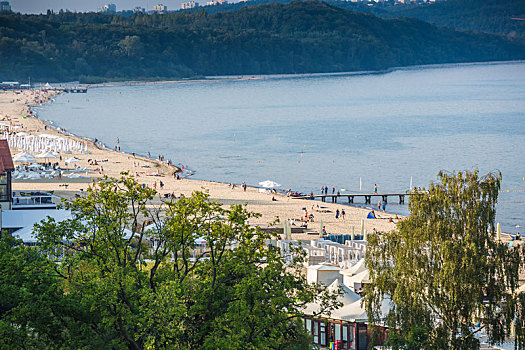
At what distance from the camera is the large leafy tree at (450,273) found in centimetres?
1491

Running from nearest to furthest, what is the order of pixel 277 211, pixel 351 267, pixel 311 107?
pixel 351 267 → pixel 277 211 → pixel 311 107

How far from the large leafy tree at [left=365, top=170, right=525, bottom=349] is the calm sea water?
96.9 ft

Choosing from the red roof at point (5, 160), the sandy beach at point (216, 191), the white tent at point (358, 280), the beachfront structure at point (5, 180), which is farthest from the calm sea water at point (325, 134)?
the beachfront structure at point (5, 180)

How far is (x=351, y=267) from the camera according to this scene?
22.4 m

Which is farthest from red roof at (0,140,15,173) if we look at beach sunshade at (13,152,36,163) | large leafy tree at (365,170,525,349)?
beach sunshade at (13,152,36,163)

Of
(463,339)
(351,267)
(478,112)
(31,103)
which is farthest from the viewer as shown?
(31,103)

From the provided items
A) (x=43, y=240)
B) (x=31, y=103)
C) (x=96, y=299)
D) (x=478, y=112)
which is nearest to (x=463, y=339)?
(x=96, y=299)

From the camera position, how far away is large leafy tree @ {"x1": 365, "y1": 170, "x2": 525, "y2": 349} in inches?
587

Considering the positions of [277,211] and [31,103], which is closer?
[277,211]

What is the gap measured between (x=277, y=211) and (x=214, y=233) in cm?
3346

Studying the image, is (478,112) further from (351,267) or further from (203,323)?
(203,323)

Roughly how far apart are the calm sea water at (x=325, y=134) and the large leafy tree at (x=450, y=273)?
29542 millimetres

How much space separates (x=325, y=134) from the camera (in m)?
109

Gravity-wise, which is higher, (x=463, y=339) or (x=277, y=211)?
(x=463, y=339)
